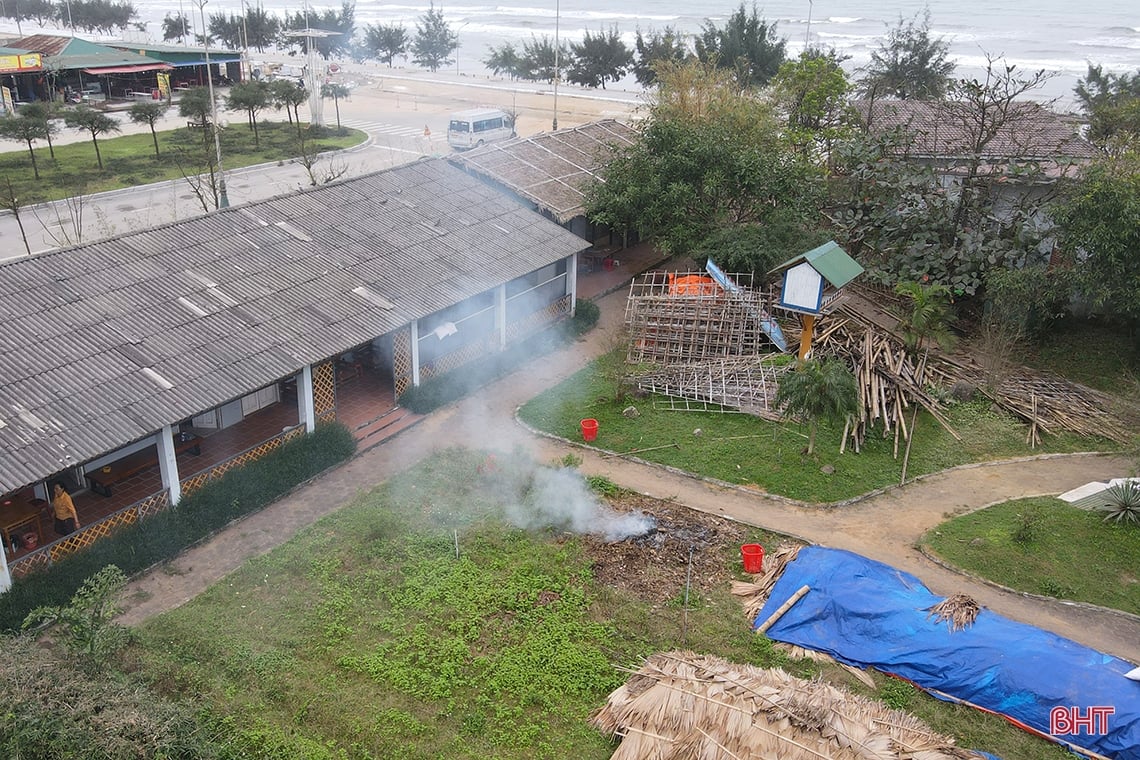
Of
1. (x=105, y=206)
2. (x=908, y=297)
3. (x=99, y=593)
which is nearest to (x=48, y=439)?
(x=99, y=593)

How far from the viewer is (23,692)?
1027cm

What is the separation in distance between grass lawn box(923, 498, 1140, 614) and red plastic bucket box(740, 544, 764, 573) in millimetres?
3269

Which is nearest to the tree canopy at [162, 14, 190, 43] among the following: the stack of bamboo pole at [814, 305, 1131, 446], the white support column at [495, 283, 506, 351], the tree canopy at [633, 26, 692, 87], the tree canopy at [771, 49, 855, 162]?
the tree canopy at [633, 26, 692, 87]

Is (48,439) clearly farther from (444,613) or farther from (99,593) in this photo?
(444,613)

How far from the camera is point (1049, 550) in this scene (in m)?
15.8

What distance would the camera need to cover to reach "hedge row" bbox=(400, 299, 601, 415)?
19938 mm

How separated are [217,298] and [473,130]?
2726cm

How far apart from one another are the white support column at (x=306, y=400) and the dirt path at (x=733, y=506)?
1058 millimetres

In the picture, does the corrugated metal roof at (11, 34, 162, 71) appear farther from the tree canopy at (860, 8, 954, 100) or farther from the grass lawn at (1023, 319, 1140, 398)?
the grass lawn at (1023, 319, 1140, 398)

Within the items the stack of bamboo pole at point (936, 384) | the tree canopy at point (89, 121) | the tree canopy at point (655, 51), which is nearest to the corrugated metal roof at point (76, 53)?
the tree canopy at point (89, 121)

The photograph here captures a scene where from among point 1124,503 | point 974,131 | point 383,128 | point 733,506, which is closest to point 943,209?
point 974,131

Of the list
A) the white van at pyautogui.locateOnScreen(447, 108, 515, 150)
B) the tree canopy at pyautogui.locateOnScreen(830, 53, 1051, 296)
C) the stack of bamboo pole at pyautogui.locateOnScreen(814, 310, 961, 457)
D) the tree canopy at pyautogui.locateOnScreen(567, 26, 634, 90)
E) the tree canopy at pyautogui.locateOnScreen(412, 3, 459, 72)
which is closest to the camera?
the stack of bamboo pole at pyautogui.locateOnScreen(814, 310, 961, 457)

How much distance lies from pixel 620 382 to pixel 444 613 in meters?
8.34

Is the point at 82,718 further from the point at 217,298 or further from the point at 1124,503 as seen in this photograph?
the point at 1124,503
